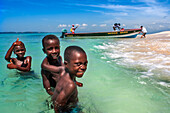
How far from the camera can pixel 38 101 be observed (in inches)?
112

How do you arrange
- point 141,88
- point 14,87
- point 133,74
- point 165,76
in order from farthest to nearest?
point 133,74 < point 165,76 < point 14,87 < point 141,88

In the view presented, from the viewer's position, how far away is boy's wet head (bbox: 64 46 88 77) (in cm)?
185

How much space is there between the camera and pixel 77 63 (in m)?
1.87

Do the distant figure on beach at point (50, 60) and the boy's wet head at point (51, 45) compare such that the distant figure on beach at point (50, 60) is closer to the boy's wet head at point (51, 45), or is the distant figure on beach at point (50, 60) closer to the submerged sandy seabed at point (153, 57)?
the boy's wet head at point (51, 45)

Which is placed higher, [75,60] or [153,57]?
[75,60]

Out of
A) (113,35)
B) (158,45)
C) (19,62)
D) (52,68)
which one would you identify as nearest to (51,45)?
(52,68)

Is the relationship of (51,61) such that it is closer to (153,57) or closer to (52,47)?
(52,47)

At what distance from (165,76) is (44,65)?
3.16m

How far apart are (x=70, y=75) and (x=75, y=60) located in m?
0.27

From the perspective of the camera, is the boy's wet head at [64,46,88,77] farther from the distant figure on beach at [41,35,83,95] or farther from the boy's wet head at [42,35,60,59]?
the boy's wet head at [42,35,60,59]

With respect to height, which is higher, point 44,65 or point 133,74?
point 44,65

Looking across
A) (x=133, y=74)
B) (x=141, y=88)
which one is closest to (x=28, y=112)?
(x=141, y=88)

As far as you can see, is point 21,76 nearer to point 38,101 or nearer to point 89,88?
point 38,101

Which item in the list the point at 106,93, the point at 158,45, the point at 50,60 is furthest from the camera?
the point at 158,45
